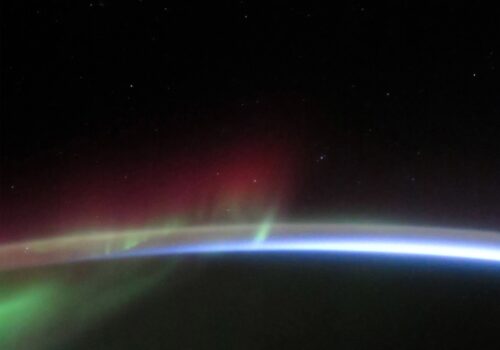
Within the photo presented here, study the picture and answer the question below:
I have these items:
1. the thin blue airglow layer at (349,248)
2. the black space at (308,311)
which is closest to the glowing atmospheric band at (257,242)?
the thin blue airglow layer at (349,248)

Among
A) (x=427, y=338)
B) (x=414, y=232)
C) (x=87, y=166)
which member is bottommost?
(x=427, y=338)

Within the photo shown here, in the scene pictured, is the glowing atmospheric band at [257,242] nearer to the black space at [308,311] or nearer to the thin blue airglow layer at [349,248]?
the thin blue airglow layer at [349,248]

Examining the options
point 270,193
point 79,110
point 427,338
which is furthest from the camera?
point 270,193

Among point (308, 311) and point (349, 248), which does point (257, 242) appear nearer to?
point (349, 248)

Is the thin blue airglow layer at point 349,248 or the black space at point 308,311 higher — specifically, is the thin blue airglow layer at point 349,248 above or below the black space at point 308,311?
above

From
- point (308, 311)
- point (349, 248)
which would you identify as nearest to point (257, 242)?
point (349, 248)

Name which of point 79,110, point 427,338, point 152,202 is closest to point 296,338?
point 427,338

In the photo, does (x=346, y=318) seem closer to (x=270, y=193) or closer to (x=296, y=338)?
(x=296, y=338)

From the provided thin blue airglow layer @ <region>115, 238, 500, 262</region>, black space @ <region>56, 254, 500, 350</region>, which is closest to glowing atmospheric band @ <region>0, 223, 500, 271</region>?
thin blue airglow layer @ <region>115, 238, 500, 262</region>

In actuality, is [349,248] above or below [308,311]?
above
